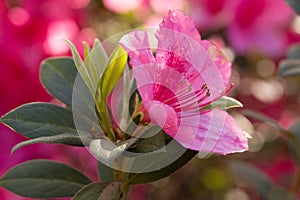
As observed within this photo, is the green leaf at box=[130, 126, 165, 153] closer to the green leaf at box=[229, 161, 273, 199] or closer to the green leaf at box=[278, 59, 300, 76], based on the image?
the green leaf at box=[278, 59, 300, 76]

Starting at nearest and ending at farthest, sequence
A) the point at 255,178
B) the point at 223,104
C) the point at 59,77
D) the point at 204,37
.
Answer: the point at 223,104, the point at 59,77, the point at 255,178, the point at 204,37

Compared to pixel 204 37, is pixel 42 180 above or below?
above

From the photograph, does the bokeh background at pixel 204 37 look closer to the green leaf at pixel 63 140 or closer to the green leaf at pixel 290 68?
the green leaf at pixel 290 68

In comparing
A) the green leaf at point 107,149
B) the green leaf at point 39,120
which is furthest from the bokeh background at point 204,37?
the green leaf at point 107,149

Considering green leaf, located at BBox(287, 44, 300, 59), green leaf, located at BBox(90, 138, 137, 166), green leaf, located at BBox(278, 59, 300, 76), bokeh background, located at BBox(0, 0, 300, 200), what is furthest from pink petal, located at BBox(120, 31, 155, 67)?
bokeh background, located at BBox(0, 0, 300, 200)

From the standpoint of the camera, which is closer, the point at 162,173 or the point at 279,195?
the point at 162,173

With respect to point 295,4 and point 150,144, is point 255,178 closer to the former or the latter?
point 295,4

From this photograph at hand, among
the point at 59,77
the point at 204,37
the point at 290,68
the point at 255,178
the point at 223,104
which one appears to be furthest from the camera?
the point at 204,37

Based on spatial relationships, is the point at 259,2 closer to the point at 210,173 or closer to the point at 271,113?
the point at 271,113

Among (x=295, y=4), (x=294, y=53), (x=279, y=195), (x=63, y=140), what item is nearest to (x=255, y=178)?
(x=279, y=195)
